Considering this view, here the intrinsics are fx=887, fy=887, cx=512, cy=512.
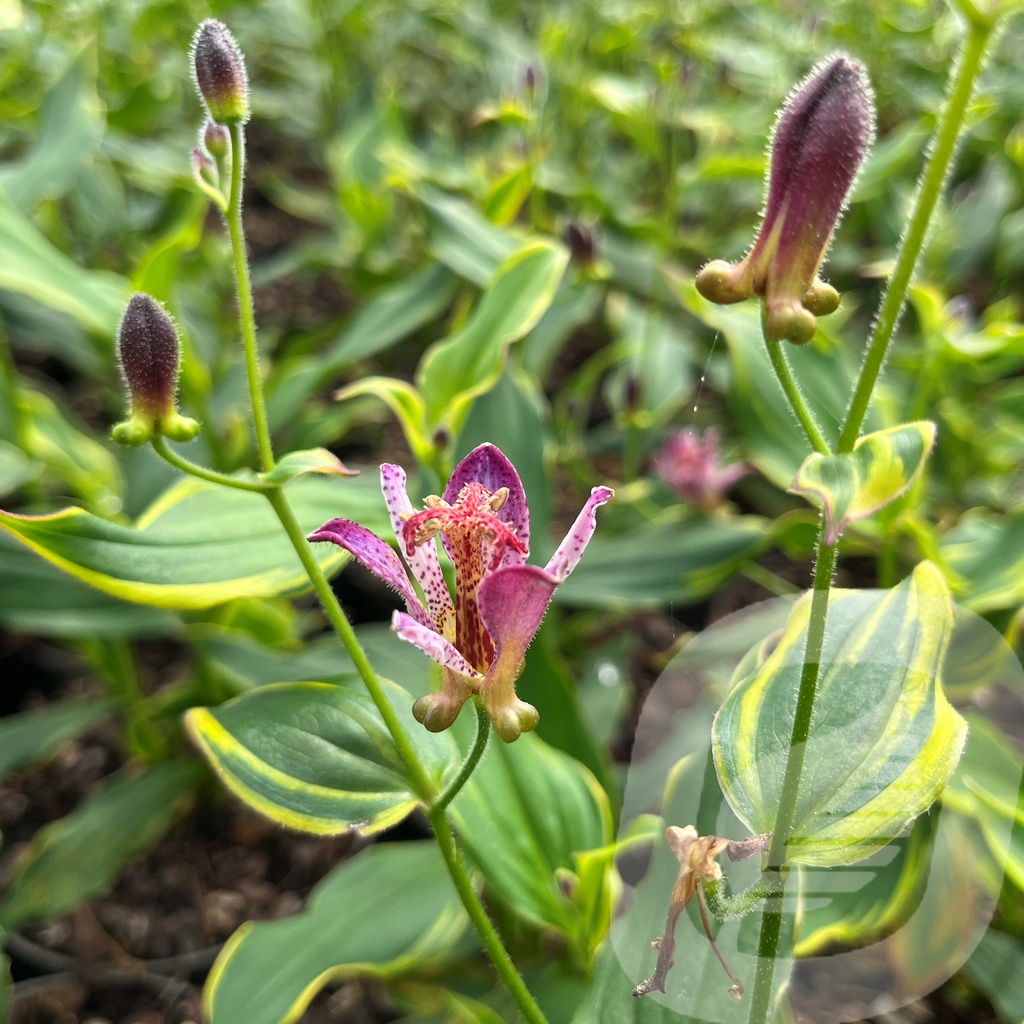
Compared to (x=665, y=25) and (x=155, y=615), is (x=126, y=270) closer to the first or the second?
(x=155, y=615)

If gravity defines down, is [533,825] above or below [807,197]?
below

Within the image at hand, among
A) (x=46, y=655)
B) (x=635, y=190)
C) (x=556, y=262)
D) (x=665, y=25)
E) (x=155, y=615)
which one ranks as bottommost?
(x=46, y=655)

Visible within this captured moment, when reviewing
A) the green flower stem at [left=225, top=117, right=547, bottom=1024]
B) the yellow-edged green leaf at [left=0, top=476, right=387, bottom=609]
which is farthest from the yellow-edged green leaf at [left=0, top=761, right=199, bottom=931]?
the green flower stem at [left=225, top=117, right=547, bottom=1024]

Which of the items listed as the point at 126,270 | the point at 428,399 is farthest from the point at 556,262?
the point at 126,270

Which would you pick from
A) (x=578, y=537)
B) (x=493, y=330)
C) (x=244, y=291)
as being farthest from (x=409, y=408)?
(x=578, y=537)

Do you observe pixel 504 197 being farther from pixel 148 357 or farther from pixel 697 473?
pixel 148 357
